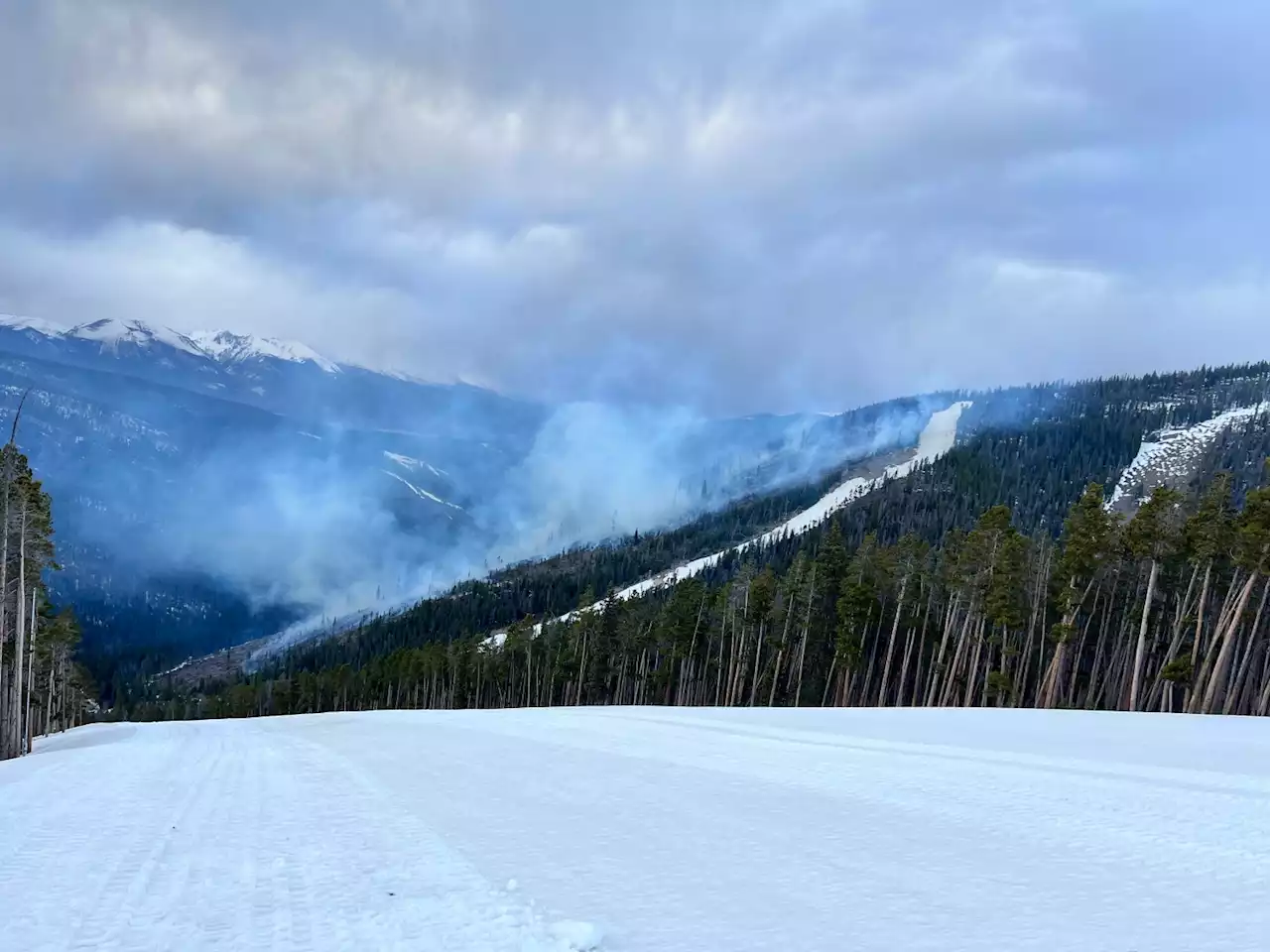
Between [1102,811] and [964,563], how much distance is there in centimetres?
4337

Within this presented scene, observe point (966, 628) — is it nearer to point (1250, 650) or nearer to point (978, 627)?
point (978, 627)

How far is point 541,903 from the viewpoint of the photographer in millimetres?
6785

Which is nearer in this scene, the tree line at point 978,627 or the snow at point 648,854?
the snow at point 648,854

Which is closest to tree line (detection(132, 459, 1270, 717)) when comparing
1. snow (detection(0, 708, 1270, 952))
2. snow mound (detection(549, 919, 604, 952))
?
snow (detection(0, 708, 1270, 952))

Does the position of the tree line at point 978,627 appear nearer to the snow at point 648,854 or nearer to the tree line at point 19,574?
the snow at point 648,854

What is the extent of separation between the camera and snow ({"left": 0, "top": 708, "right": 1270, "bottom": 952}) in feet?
20.0

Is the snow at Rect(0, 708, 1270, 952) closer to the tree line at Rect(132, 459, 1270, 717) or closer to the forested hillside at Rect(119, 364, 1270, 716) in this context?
the tree line at Rect(132, 459, 1270, 717)

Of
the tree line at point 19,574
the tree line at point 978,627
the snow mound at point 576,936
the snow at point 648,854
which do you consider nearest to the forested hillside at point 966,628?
the tree line at point 978,627

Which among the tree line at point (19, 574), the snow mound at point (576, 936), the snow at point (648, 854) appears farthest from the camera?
the tree line at point (19, 574)

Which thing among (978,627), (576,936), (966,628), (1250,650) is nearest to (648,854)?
(576,936)

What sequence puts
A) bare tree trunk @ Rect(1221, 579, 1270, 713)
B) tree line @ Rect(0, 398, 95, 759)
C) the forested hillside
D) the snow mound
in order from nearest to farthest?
the snow mound, tree line @ Rect(0, 398, 95, 759), bare tree trunk @ Rect(1221, 579, 1270, 713), the forested hillside

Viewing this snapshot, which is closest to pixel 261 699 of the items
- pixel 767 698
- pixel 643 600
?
pixel 643 600

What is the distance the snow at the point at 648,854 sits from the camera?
6094mm

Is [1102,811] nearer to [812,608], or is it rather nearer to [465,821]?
[465,821]
